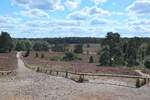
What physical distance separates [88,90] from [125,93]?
3354 millimetres

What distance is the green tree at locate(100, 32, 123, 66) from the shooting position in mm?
53562

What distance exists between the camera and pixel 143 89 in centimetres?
2219

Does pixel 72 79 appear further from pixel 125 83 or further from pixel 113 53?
pixel 113 53

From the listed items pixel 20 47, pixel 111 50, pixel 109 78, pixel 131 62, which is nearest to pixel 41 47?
pixel 20 47

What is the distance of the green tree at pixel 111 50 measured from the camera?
53562mm

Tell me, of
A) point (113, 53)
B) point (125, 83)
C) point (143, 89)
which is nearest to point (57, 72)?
point (125, 83)

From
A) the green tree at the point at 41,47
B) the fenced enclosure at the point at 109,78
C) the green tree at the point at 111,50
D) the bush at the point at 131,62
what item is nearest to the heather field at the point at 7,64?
the fenced enclosure at the point at 109,78

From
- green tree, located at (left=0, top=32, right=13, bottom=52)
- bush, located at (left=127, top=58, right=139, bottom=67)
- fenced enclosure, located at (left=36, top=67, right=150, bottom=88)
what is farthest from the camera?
green tree, located at (left=0, top=32, right=13, bottom=52)

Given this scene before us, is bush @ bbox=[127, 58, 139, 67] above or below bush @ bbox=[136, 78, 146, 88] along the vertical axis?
below

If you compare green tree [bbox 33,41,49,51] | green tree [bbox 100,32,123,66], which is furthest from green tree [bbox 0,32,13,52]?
green tree [bbox 100,32,123,66]

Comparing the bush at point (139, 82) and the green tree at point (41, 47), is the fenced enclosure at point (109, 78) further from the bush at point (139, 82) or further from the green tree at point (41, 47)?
A: the green tree at point (41, 47)

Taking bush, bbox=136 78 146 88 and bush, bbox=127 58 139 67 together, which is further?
bush, bbox=127 58 139 67

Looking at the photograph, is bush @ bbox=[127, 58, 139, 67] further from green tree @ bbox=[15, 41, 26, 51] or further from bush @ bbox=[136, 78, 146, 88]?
green tree @ bbox=[15, 41, 26, 51]

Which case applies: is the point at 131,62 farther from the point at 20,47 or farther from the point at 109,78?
the point at 20,47
